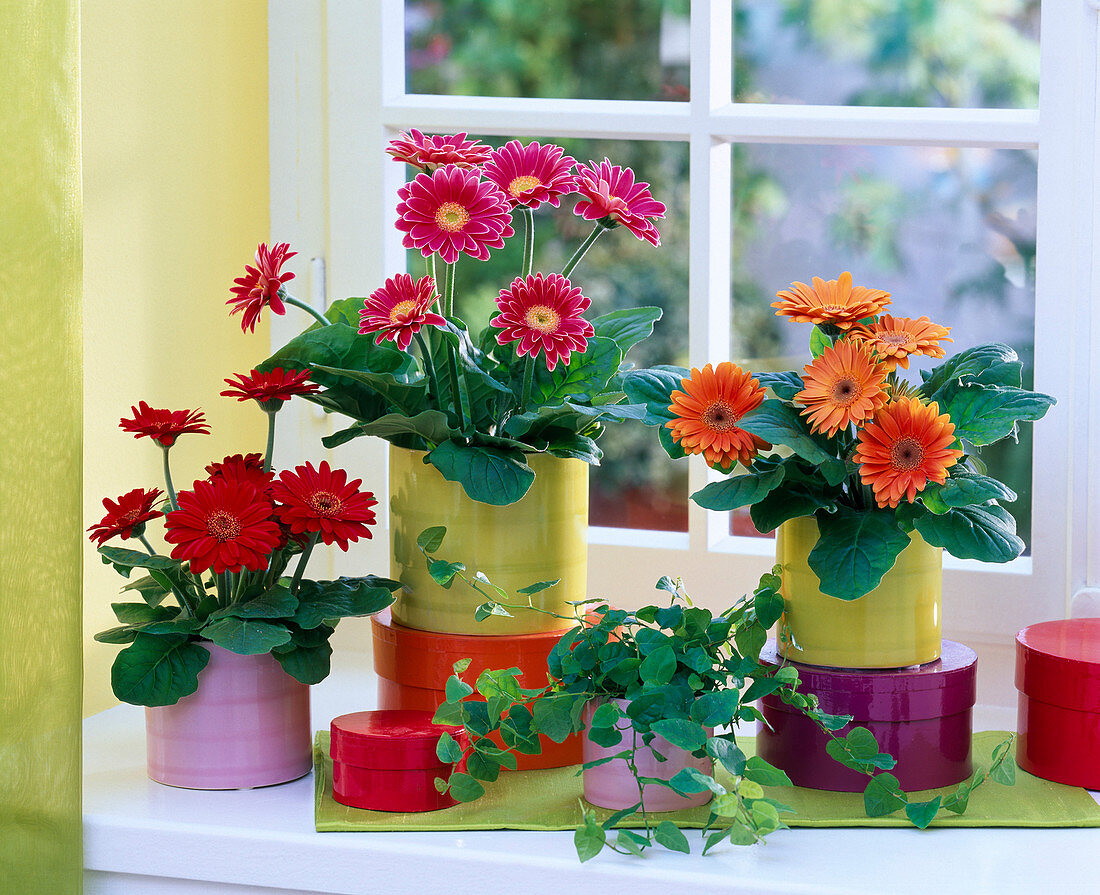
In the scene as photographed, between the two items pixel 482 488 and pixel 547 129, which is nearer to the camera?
pixel 482 488

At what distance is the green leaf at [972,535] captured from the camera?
36.3 inches

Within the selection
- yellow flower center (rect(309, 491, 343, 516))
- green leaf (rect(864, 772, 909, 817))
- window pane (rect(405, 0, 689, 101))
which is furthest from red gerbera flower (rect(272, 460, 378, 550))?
window pane (rect(405, 0, 689, 101))

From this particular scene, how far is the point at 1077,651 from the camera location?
1012 mm

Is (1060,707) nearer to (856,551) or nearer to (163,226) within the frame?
(856,551)

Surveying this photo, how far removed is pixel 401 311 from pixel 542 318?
0.11 meters

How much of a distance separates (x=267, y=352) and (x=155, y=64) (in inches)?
13.4

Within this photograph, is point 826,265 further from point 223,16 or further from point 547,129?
point 223,16

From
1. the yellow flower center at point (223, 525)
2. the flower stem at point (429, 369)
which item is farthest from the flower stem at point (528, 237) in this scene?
the yellow flower center at point (223, 525)

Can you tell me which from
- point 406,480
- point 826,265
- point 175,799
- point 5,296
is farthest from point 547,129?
point 175,799

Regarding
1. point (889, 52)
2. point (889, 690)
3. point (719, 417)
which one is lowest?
point (889, 690)

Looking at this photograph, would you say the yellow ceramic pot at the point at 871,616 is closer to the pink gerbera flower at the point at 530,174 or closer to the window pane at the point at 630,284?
the pink gerbera flower at the point at 530,174

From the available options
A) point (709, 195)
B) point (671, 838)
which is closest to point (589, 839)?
point (671, 838)

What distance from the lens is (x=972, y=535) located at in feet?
3.04

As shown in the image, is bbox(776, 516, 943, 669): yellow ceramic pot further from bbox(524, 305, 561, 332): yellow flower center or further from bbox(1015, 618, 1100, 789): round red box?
bbox(524, 305, 561, 332): yellow flower center
